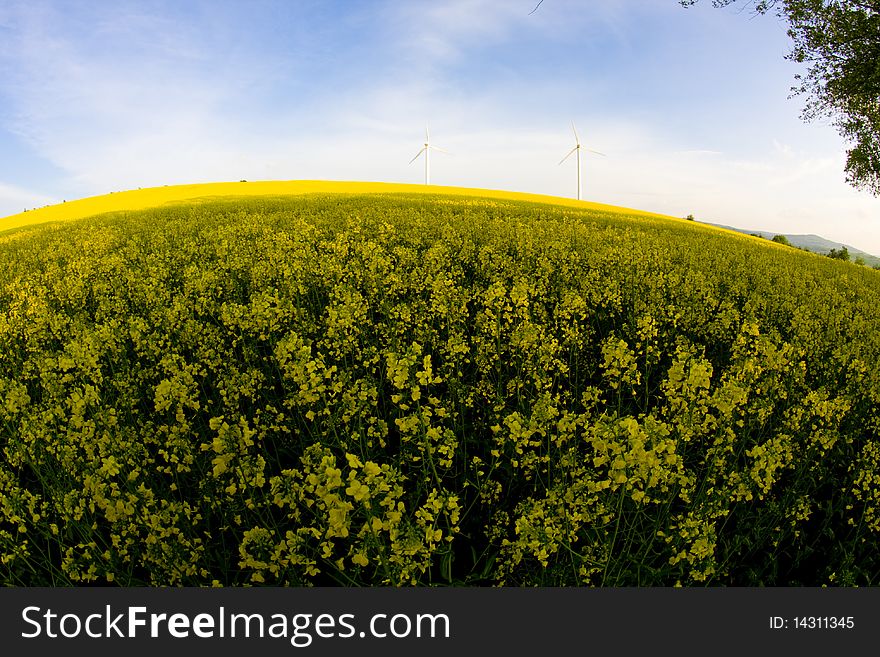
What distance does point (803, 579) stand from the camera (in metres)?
4.08

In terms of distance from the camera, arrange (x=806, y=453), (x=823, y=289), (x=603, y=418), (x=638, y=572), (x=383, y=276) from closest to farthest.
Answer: (x=603, y=418) → (x=638, y=572) → (x=806, y=453) → (x=383, y=276) → (x=823, y=289)

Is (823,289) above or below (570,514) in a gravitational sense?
above

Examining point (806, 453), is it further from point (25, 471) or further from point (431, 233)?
point (431, 233)

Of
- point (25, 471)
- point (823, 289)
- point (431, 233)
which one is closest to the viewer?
point (25, 471)

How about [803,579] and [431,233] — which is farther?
[431,233]

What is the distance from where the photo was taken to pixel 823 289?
36.9ft

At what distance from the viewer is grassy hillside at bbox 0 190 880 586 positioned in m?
2.88

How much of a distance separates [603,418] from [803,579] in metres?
2.88

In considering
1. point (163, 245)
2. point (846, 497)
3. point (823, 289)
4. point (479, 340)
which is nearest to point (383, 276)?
point (479, 340)

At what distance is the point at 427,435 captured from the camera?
2.92 meters

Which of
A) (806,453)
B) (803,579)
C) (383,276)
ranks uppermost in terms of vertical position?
(383,276)

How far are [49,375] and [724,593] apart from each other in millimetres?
5144

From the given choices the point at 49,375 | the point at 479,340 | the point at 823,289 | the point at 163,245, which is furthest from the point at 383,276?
the point at 823,289

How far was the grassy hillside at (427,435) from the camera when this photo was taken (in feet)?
9.44
